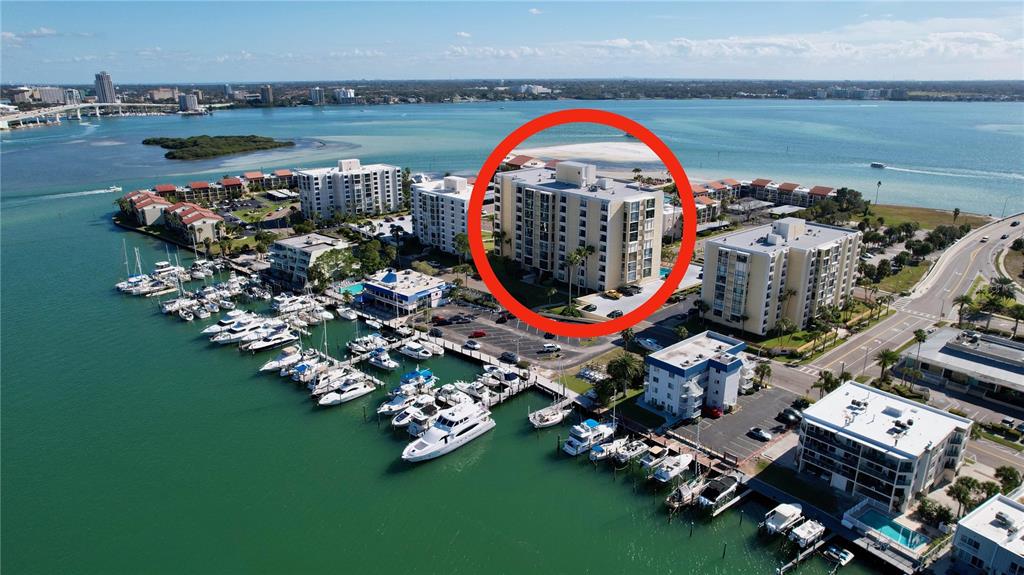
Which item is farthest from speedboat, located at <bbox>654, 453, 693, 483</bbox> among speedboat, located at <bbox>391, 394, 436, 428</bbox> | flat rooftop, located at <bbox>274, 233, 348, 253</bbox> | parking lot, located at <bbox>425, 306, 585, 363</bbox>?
flat rooftop, located at <bbox>274, 233, 348, 253</bbox>

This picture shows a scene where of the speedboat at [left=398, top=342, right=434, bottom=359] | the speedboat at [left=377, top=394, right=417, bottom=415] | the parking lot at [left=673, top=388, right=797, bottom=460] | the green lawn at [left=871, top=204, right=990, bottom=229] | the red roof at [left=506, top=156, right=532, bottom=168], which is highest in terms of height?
the red roof at [left=506, top=156, right=532, bottom=168]

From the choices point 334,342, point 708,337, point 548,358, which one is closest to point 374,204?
point 334,342

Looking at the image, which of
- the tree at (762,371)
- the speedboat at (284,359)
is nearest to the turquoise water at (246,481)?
A: the speedboat at (284,359)

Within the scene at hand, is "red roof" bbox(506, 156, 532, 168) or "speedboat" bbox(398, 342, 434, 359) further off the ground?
"red roof" bbox(506, 156, 532, 168)

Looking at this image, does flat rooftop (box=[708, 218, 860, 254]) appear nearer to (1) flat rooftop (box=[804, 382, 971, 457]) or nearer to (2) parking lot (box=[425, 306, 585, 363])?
(2) parking lot (box=[425, 306, 585, 363])

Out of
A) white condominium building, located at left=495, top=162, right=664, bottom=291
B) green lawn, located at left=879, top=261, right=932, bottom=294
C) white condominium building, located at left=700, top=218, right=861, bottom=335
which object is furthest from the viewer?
green lawn, located at left=879, top=261, right=932, bottom=294

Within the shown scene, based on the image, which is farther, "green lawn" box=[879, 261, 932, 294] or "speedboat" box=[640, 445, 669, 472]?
"green lawn" box=[879, 261, 932, 294]

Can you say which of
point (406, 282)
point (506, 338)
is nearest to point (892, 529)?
point (506, 338)

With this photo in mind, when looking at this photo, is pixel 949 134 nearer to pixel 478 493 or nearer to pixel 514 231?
pixel 514 231
